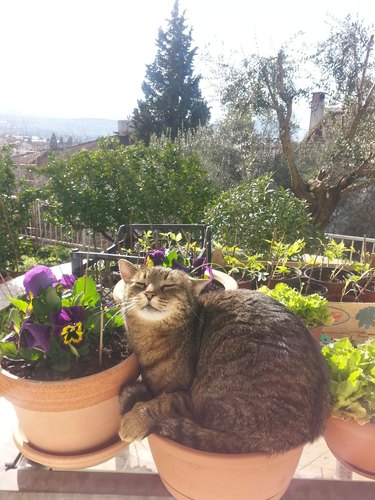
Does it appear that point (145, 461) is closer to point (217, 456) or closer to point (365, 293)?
point (217, 456)

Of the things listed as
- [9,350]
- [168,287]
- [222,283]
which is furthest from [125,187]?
[9,350]

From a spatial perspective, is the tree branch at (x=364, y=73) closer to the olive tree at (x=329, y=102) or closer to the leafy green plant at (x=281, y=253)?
the olive tree at (x=329, y=102)

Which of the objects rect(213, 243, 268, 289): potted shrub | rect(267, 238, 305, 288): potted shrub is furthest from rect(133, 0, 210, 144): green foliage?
rect(267, 238, 305, 288): potted shrub

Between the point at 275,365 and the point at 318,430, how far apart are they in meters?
0.18

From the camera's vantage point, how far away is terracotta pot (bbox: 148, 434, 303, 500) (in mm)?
719

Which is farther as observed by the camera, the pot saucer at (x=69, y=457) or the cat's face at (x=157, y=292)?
the cat's face at (x=157, y=292)

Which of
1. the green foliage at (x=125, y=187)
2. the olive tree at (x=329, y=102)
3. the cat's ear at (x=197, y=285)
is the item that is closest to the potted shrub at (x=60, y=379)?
the cat's ear at (x=197, y=285)

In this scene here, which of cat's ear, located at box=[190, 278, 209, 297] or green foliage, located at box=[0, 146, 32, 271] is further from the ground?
cat's ear, located at box=[190, 278, 209, 297]

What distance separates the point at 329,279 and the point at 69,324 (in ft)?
5.87

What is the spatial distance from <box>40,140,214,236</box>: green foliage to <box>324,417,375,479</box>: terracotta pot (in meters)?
3.35

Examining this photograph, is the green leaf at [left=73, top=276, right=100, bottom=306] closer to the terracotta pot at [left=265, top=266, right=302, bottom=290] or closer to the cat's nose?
the cat's nose

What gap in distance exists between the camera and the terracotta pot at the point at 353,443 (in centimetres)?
84

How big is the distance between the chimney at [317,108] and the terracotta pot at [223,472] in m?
7.37

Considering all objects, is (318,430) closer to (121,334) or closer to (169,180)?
(121,334)
